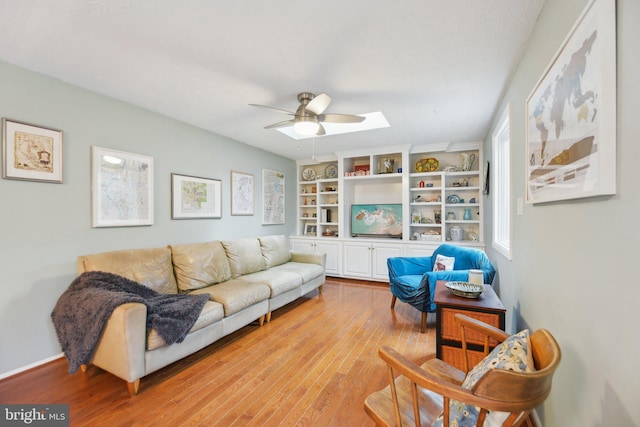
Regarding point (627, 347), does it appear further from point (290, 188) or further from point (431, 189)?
point (290, 188)

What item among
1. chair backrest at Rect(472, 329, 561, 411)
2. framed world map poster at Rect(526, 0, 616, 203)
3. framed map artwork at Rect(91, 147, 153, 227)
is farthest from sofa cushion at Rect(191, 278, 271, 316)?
framed world map poster at Rect(526, 0, 616, 203)

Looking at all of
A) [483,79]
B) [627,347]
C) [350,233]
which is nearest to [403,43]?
[483,79]

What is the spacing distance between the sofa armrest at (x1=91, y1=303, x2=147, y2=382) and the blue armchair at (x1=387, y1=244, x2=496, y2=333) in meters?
2.45

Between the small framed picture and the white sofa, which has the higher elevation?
the small framed picture

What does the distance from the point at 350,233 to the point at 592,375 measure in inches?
173

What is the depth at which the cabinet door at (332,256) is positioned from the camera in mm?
5133

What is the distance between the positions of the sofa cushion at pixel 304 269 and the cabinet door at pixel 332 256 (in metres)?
0.97

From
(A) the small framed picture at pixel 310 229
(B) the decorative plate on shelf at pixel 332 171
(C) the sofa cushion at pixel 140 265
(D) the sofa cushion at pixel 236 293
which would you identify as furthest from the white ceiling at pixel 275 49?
(A) the small framed picture at pixel 310 229

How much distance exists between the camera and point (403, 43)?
6.14 feet

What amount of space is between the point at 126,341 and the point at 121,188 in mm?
1635

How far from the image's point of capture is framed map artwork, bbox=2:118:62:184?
2.08 meters

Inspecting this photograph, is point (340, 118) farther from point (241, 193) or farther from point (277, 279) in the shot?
point (241, 193)

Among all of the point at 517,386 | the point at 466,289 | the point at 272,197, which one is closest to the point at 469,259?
the point at 466,289
